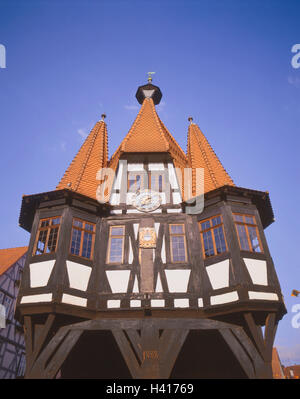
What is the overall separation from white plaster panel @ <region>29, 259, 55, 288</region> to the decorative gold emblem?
3.14m

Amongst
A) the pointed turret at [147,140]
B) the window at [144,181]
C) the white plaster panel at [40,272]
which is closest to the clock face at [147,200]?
the window at [144,181]

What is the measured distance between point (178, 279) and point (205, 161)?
5.35 m

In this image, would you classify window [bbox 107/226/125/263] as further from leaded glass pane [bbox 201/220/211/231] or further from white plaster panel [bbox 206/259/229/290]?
white plaster panel [bbox 206/259/229/290]

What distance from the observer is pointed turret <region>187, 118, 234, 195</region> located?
491 inches

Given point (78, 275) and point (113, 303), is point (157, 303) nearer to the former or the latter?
point (113, 303)

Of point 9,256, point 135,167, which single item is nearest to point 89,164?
point 135,167

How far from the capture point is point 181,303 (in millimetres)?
10273

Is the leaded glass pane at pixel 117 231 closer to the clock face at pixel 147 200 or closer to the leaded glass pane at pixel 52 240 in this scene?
the clock face at pixel 147 200

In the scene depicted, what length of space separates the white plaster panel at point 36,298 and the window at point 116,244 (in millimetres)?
2402

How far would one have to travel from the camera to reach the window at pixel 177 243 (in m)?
11.3

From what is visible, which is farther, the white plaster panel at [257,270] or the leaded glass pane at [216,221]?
the leaded glass pane at [216,221]

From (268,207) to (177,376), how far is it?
717 centimetres

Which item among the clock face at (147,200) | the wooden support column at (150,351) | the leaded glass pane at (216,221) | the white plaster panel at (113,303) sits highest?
the clock face at (147,200)
